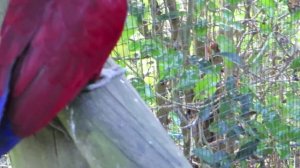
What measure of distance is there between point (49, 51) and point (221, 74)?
1.68 m

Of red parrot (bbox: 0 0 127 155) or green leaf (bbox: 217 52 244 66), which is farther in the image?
green leaf (bbox: 217 52 244 66)

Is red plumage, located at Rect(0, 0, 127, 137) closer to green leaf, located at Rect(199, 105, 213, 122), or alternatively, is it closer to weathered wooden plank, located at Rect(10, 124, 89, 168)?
weathered wooden plank, located at Rect(10, 124, 89, 168)

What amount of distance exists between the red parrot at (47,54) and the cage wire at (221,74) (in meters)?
1.17

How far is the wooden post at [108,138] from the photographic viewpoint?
70cm

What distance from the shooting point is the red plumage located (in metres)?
0.75

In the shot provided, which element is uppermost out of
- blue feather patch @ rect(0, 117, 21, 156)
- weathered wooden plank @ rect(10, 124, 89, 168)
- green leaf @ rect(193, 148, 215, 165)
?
blue feather patch @ rect(0, 117, 21, 156)

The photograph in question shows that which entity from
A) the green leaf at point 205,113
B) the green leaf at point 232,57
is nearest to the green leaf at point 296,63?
the green leaf at point 232,57

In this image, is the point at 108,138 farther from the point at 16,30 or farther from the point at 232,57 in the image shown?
the point at 232,57

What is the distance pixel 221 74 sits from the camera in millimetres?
2404

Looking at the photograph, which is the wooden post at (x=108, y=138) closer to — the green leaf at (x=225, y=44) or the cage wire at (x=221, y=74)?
the cage wire at (x=221, y=74)

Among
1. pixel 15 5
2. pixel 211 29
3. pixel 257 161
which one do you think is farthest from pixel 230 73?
pixel 15 5

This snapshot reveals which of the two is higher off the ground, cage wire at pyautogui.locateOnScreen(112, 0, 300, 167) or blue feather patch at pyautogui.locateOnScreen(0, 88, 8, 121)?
blue feather patch at pyautogui.locateOnScreen(0, 88, 8, 121)

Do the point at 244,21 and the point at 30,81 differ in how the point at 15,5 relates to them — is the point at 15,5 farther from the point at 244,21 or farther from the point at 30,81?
the point at 244,21

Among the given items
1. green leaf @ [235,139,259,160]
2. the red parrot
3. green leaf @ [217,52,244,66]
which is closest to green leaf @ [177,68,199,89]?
green leaf @ [217,52,244,66]
